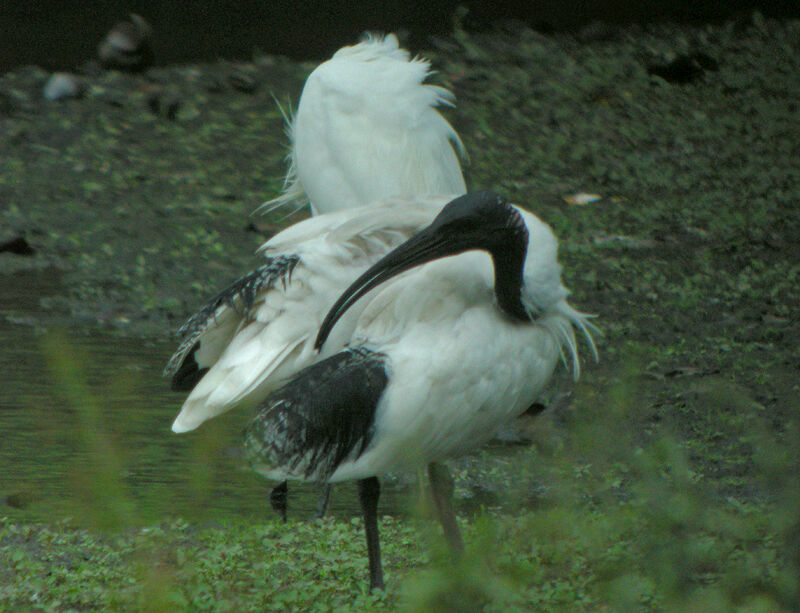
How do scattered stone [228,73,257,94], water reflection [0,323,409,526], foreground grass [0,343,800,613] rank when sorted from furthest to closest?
scattered stone [228,73,257,94] < water reflection [0,323,409,526] < foreground grass [0,343,800,613]

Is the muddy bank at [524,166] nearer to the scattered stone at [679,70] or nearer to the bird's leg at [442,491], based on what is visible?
the scattered stone at [679,70]

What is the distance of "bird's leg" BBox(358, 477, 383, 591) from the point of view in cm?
354

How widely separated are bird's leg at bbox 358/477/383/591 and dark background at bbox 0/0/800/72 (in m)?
7.74

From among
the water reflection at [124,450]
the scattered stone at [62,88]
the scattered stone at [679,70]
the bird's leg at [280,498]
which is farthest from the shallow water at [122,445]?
the scattered stone at [679,70]

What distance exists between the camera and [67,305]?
6594 millimetres

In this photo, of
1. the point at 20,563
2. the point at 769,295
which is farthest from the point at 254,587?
the point at 769,295

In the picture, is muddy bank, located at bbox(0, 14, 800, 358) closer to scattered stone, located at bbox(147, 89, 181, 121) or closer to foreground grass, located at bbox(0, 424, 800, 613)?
scattered stone, located at bbox(147, 89, 181, 121)

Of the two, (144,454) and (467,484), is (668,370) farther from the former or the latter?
(144,454)

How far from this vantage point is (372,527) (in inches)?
141

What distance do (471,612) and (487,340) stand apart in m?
1.68

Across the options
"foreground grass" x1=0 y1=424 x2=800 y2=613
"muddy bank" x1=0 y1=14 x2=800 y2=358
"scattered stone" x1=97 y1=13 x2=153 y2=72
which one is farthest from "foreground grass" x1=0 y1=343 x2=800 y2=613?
"scattered stone" x1=97 y1=13 x2=153 y2=72

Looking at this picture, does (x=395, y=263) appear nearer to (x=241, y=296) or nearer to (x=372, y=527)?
(x=241, y=296)

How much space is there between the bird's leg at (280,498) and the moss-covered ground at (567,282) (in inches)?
4.9

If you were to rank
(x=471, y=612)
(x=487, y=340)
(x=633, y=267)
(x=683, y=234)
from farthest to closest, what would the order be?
(x=683, y=234)
(x=633, y=267)
(x=487, y=340)
(x=471, y=612)
